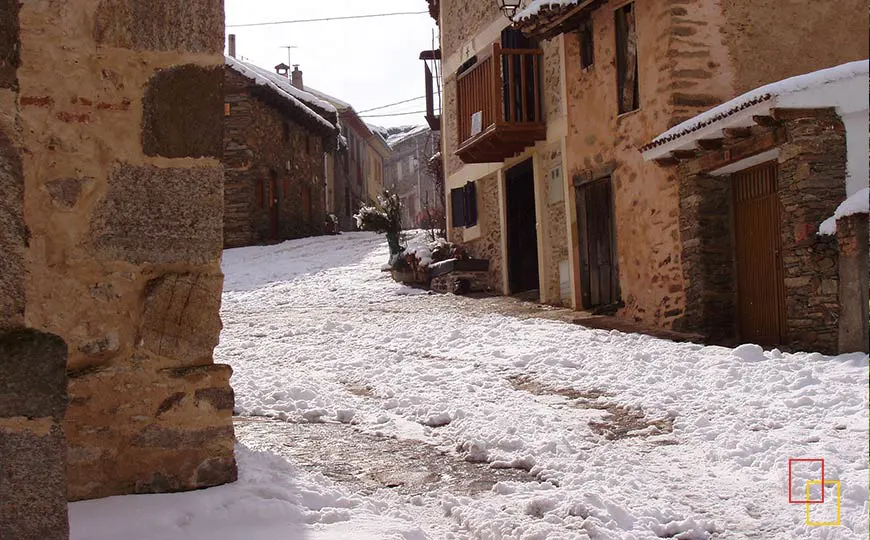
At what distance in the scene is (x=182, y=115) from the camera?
3254 millimetres

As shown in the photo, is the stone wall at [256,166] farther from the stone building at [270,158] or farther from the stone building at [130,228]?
the stone building at [130,228]

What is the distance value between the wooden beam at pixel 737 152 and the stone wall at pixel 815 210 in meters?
0.22

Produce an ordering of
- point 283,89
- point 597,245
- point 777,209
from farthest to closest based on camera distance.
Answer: point 283,89 → point 597,245 → point 777,209

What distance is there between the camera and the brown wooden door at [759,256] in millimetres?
9227

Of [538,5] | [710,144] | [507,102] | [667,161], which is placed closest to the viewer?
[710,144]

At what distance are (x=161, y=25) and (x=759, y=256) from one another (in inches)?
307

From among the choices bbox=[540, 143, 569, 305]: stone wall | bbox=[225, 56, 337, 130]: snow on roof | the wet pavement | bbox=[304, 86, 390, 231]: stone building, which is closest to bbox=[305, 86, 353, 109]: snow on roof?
bbox=[304, 86, 390, 231]: stone building

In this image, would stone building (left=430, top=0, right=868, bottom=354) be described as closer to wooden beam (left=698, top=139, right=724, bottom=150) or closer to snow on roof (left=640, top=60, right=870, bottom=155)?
wooden beam (left=698, top=139, right=724, bottom=150)

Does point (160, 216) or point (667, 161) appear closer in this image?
point (160, 216)

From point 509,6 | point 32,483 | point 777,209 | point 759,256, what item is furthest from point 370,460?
point 509,6

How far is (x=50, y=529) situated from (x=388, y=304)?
1230 centimetres

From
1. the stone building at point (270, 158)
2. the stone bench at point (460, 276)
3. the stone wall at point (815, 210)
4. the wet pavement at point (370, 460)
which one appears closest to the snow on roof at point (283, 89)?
the stone building at point (270, 158)

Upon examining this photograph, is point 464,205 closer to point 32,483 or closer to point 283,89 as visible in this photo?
point 283,89

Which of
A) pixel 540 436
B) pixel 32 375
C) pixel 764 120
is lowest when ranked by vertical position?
pixel 540 436
